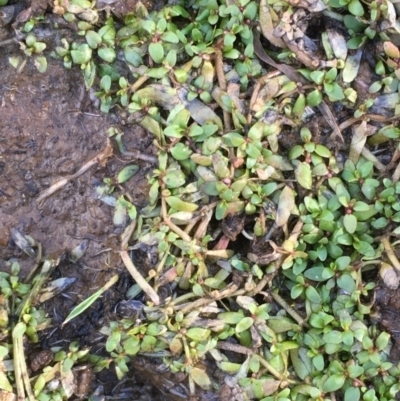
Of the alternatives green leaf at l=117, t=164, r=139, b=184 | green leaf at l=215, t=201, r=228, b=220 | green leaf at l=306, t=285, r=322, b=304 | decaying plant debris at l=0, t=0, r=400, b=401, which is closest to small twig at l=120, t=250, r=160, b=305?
decaying plant debris at l=0, t=0, r=400, b=401

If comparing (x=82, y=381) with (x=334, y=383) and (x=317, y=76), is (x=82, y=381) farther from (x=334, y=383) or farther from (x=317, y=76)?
(x=317, y=76)

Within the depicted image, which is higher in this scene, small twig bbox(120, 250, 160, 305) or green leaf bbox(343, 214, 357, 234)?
green leaf bbox(343, 214, 357, 234)

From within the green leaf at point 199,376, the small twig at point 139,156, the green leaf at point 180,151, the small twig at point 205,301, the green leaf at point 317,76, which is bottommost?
the green leaf at point 199,376

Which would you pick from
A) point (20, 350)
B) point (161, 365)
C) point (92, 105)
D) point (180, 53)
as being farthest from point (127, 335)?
point (180, 53)

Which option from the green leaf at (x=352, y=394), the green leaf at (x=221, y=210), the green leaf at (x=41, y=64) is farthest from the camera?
the green leaf at (x=41, y=64)

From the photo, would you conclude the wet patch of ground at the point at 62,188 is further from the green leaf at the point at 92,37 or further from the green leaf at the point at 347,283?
the green leaf at the point at 347,283

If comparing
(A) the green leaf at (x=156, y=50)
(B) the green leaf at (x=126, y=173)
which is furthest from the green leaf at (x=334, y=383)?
(A) the green leaf at (x=156, y=50)

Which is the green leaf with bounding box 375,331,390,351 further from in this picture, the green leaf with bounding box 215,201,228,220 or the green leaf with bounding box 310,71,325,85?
the green leaf with bounding box 310,71,325,85
